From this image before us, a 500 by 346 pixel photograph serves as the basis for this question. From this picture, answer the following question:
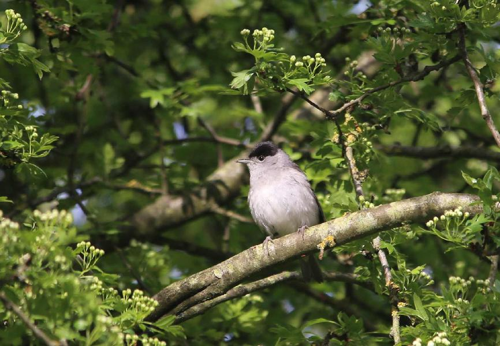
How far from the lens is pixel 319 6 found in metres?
9.48

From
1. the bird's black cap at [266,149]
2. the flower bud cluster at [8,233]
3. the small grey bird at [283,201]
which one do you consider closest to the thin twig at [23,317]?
the flower bud cluster at [8,233]

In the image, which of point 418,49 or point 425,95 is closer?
point 418,49

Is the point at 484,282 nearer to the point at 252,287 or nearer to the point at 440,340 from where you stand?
the point at 440,340

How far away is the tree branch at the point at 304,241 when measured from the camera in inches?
180

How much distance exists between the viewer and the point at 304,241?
484 centimetres

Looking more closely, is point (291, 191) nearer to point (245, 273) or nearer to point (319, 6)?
point (245, 273)

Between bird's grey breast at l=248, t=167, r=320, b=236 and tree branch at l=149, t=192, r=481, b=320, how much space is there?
1840 millimetres

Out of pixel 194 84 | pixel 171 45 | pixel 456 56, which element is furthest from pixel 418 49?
pixel 171 45

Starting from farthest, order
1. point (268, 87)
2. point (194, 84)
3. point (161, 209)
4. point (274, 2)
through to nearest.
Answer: point (274, 2)
point (161, 209)
point (194, 84)
point (268, 87)

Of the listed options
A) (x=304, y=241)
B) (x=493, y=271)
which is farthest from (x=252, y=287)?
(x=493, y=271)

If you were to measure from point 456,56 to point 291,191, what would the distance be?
2.20 metres

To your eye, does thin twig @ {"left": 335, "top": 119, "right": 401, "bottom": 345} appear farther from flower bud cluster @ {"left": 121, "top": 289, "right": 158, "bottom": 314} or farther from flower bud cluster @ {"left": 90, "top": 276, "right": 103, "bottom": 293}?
flower bud cluster @ {"left": 90, "top": 276, "right": 103, "bottom": 293}

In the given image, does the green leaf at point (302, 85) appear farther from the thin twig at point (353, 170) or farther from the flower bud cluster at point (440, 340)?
the flower bud cluster at point (440, 340)

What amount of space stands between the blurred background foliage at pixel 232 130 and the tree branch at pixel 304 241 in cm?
30
